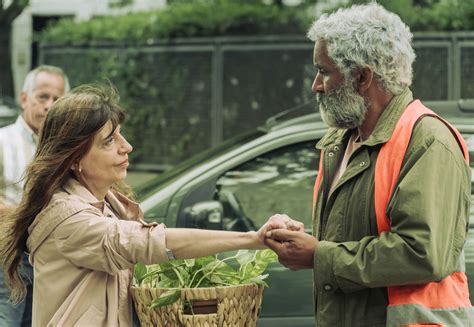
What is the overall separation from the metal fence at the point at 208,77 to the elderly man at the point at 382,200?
948 centimetres

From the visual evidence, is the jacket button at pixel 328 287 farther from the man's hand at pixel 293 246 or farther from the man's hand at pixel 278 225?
the man's hand at pixel 278 225

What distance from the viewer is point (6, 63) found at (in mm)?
14953

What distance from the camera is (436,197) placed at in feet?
9.77

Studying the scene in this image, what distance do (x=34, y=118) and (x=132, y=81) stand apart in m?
10.1

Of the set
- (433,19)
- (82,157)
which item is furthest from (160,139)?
(82,157)

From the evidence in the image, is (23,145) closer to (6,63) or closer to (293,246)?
(293,246)

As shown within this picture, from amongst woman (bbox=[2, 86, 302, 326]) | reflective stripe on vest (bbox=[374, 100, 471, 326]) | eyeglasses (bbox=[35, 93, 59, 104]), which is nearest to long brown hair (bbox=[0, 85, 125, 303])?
woman (bbox=[2, 86, 302, 326])

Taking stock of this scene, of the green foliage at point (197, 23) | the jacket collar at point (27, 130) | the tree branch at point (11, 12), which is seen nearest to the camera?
the jacket collar at point (27, 130)

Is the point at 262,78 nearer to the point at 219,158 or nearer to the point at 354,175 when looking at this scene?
the point at 219,158

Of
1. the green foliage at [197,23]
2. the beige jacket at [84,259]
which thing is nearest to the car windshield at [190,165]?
the beige jacket at [84,259]

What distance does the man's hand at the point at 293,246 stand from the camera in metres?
3.23

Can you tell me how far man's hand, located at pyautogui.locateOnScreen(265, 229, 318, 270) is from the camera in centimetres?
323

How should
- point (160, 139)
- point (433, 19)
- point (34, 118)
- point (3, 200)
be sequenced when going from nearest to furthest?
1. point (3, 200)
2. point (34, 118)
3. point (433, 19)
4. point (160, 139)

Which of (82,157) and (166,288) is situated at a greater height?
(82,157)
